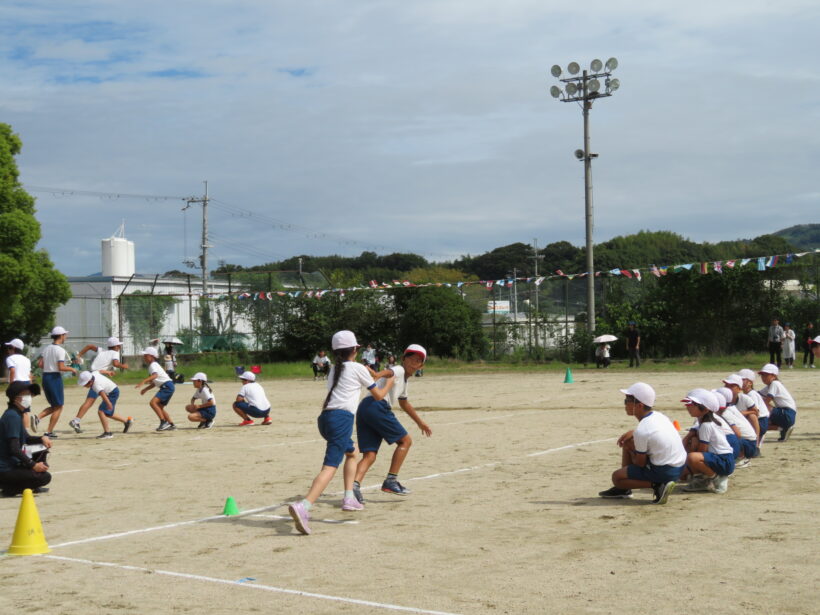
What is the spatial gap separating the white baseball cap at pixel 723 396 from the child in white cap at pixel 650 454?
4.81 ft

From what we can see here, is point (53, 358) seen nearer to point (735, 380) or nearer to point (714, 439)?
point (735, 380)

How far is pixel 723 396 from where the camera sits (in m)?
11.5

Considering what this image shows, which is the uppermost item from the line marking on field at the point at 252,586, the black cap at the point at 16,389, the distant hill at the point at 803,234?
the distant hill at the point at 803,234

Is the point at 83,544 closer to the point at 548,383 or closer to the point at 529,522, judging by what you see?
the point at 529,522

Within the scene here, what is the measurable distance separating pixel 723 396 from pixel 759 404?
1848mm

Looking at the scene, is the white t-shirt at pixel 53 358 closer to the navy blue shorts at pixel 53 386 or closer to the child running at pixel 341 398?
the navy blue shorts at pixel 53 386

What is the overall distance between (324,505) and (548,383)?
20.6 metres

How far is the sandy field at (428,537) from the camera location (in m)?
6.41

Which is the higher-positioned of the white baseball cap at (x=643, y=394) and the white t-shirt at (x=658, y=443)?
the white baseball cap at (x=643, y=394)

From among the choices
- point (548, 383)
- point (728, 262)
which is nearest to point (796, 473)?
point (548, 383)

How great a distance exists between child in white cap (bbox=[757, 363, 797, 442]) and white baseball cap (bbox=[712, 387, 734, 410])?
191cm

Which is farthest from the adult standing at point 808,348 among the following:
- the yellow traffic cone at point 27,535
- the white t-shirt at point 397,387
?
the yellow traffic cone at point 27,535

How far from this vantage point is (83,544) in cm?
837

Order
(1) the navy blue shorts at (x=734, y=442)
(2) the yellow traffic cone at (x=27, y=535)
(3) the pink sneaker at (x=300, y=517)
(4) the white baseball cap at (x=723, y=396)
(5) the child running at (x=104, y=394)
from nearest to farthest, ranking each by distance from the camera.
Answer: (2) the yellow traffic cone at (x=27, y=535)
(3) the pink sneaker at (x=300, y=517)
(1) the navy blue shorts at (x=734, y=442)
(4) the white baseball cap at (x=723, y=396)
(5) the child running at (x=104, y=394)
